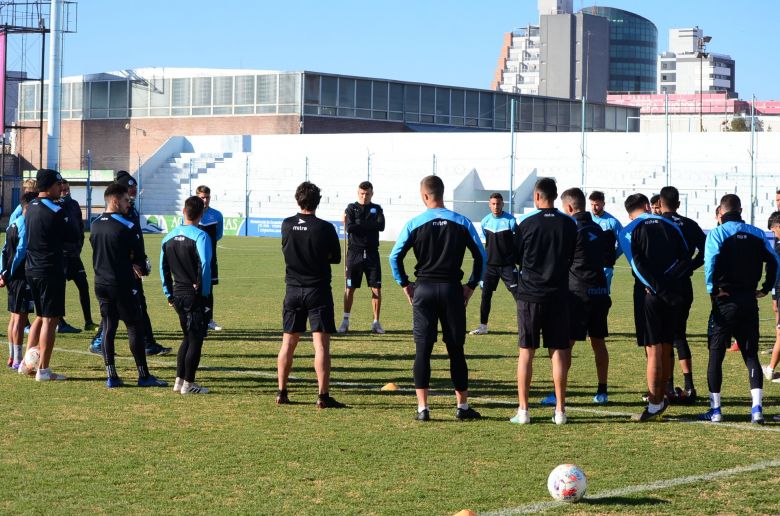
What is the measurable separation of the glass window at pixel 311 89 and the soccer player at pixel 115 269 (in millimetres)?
54405

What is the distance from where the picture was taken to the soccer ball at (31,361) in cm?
1196

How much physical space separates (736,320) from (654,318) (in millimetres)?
694

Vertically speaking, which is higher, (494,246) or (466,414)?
(494,246)

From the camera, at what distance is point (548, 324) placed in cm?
958

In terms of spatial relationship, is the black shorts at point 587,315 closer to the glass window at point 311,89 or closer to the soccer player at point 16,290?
the soccer player at point 16,290

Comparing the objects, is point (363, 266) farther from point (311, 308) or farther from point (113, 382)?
point (311, 308)

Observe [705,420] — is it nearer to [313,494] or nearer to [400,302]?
[313,494]

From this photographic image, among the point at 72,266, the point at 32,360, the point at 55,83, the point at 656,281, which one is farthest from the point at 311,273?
the point at 55,83

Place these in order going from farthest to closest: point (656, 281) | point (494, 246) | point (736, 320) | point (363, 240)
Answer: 1. point (363, 240)
2. point (494, 246)
3. point (656, 281)
4. point (736, 320)

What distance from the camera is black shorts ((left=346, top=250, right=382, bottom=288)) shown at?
1597 cm

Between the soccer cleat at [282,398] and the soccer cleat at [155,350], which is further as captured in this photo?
the soccer cleat at [155,350]

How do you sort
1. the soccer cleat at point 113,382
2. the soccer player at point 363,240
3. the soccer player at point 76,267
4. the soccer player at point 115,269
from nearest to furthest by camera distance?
1. the soccer player at point 115,269
2. the soccer cleat at point 113,382
3. the soccer player at point 76,267
4. the soccer player at point 363,240

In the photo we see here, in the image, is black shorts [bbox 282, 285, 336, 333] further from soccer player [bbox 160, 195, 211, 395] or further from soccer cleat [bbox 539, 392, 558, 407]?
soccer cleat [bbox 539, 392, 558, 407]

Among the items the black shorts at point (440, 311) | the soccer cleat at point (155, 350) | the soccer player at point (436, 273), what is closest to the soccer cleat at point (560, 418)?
the soccer player at point (436, 273)
